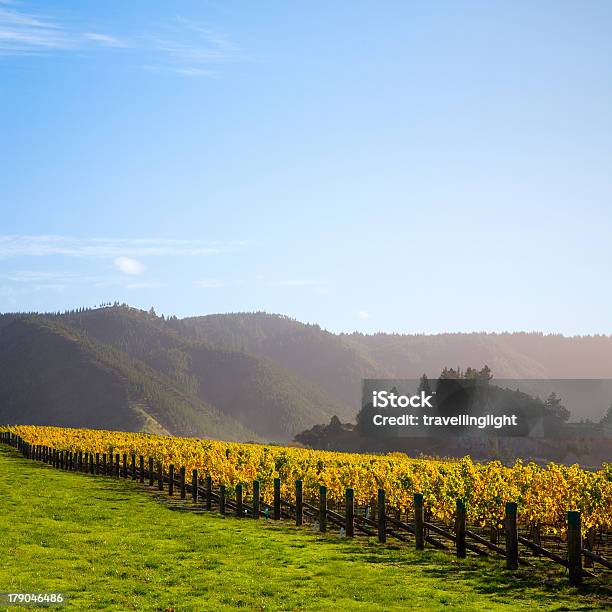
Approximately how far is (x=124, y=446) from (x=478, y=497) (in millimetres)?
34574

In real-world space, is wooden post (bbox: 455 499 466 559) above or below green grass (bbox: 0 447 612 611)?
above

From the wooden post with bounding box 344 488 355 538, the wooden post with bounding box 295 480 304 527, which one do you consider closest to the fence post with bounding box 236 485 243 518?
the wooden post with bounding box 295 480 304 527

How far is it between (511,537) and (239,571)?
18.9 feet

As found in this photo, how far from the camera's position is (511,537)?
1759 centimetres

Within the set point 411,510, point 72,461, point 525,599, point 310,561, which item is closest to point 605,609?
point 525,599

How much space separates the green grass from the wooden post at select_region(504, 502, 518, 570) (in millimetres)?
256

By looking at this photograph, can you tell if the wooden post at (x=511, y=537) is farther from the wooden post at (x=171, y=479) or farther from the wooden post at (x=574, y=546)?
the wooden post at (x=171, y=479)

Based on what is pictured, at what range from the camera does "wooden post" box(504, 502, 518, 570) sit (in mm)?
17438

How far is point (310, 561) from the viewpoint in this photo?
62.2 feet

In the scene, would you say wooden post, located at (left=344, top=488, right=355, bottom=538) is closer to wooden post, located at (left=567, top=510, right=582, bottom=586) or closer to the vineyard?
the vineyard

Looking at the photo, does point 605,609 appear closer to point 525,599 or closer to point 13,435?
point 525,599

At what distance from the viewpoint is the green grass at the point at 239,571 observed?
1475cm

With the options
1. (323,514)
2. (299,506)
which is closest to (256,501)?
(299,506)

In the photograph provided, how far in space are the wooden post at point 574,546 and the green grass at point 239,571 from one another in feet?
0.98
